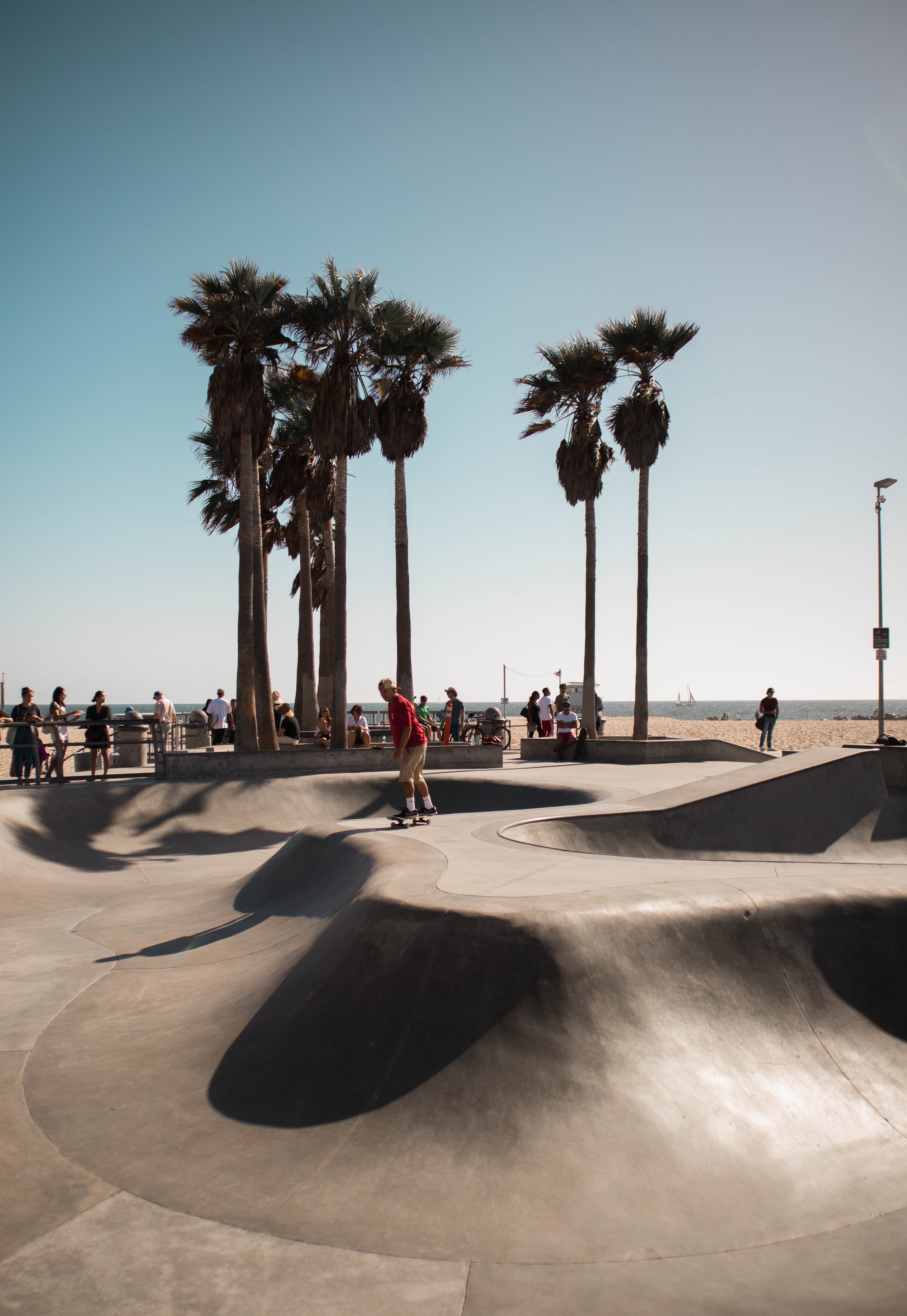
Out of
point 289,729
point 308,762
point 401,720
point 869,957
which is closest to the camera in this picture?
point 869,957

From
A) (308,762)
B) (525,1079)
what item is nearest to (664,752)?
(308,762)

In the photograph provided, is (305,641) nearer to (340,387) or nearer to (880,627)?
(340,387)

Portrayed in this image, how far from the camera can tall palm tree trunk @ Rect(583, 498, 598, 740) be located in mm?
24172

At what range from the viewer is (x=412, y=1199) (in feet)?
11.3

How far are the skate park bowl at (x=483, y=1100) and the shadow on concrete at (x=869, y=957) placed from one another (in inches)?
0.7

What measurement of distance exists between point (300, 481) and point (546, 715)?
10.2 metres

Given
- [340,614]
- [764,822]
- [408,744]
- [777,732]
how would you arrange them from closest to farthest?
[408,744]
[764,822]
[340,614]
[777,732]

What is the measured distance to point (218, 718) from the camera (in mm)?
23062

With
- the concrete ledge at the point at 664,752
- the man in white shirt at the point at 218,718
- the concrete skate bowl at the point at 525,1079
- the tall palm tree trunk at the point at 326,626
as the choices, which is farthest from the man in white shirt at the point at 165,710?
the concrete skate bowl at the point at 525,1079

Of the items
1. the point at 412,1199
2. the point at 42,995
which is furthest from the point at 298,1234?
the point at 42,995

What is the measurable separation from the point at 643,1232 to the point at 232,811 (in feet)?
39.6

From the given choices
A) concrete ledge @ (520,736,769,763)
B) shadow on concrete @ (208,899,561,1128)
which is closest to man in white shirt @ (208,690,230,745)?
concrete ledge @ (520,736,769,763)

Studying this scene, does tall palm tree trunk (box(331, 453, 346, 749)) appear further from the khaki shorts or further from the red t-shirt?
the red t-shirt

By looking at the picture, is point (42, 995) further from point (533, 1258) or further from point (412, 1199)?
point (533, 1258)
